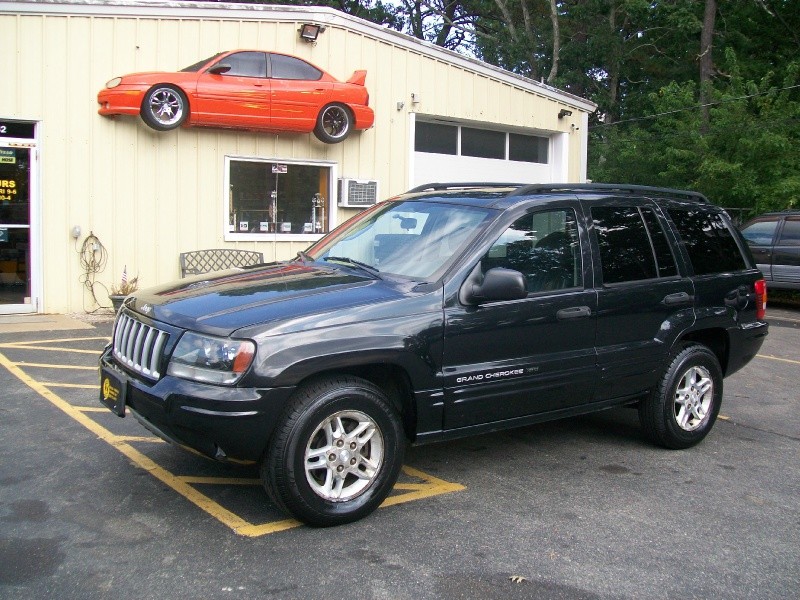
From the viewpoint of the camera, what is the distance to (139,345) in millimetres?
4621

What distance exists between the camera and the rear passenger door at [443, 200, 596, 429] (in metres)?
4.81

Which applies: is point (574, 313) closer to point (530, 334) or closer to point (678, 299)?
point (530, 334)

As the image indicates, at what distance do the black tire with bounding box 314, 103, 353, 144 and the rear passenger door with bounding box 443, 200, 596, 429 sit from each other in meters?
8.11

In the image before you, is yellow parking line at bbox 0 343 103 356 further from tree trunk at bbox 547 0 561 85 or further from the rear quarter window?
tree trunk at bbox 547 0 561 85

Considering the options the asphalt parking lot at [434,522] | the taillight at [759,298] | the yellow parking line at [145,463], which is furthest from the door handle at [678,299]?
the yellow parking line at [145,463]

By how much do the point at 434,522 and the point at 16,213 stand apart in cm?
890

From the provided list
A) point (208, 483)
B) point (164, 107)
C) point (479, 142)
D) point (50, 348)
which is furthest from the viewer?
point (479, 142)

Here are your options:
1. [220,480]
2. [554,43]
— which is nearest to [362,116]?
[220,480]

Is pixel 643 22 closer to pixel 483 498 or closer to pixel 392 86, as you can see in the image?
pixel 392 86

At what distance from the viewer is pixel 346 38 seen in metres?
13.6

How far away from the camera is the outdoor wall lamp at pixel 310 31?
42.7 ft

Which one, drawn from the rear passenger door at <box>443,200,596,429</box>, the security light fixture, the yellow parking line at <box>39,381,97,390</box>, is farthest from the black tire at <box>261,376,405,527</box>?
the security light fixture

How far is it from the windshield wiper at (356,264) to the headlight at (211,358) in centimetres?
114

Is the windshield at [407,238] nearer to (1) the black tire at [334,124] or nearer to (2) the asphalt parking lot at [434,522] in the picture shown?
(2) the asphalt parking lot at [434,522]
